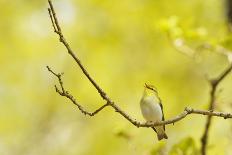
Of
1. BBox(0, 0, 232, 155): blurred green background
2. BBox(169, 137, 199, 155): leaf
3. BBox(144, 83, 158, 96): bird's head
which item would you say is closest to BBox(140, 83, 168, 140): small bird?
BBox(144, 83, 158, 96): bird's head

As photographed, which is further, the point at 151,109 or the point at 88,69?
the point at 88,69

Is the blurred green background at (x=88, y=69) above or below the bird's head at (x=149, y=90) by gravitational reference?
above

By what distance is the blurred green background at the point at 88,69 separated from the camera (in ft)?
28.9

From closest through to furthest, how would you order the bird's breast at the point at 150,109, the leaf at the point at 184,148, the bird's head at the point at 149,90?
the bird's head at the point at 149,90 → the bird's breast at the point at 150,109 → the leaf at the point at 184,148

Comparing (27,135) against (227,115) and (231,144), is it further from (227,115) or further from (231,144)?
(227,115)

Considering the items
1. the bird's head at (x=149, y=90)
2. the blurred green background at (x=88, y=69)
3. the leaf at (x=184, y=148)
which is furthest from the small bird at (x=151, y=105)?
the blurred green background at (x=88, y=69)

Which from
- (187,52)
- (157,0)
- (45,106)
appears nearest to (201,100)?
(157,0)

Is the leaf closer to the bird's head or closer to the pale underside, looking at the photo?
the pale underside

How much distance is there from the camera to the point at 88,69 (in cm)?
936

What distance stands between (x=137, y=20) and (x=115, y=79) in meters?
0.73

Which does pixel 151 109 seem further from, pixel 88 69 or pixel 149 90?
pixel 88 69

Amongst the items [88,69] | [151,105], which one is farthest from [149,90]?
[88,69]

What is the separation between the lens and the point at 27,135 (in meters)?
9.39

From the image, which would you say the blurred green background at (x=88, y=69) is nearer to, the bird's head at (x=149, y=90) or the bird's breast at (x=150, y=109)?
the bird's breast at (x=150, y=109)
